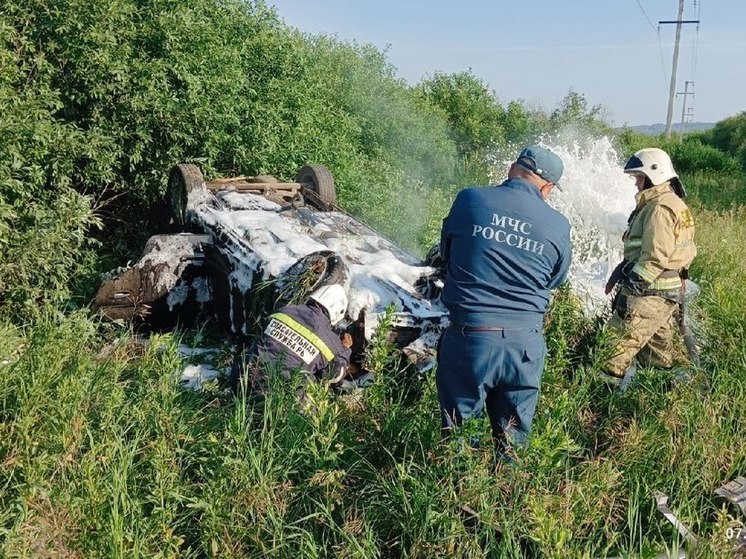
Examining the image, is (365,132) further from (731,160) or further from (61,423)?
(731,160)

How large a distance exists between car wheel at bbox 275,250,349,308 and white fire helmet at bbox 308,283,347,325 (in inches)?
3.0

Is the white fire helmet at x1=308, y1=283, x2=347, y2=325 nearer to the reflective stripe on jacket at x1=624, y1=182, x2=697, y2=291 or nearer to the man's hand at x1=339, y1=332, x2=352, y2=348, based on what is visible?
the man's hand at x1=339, y1=332, x2=352, y2=348

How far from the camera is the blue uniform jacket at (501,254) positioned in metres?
3.70

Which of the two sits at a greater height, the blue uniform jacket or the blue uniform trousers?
the blue uniform jacket

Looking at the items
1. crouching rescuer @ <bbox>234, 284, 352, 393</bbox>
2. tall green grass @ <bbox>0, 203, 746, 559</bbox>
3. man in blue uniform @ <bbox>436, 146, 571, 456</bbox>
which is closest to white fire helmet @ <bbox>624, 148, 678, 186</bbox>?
tall green grass @ <bbox>0, 203, 746, 559</bbox>

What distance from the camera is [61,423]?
3461 mm

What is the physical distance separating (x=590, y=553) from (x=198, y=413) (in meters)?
2.09

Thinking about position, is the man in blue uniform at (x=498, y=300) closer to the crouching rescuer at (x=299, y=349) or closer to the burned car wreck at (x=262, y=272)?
the crouching rescuer at (x=299, y=349)

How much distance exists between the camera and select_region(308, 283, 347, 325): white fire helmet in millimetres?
4672

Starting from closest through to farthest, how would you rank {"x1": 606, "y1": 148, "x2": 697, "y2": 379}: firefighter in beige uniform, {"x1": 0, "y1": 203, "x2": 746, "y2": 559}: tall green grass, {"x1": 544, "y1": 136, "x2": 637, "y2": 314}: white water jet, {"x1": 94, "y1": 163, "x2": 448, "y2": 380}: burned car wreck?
{"x1": 0, "y1": 203, "x2": 746, "y2": 559}: tall green grass → {"x1": 94, "y1": 163, "x2": 448, "y2": 380}: burned car wreck → {"x1": 606, "y1": 148, "x2": 697, "y2": 379}: firefighter in beige uniform → {"x1": 544, "y1": 136, "x2": 637, "y2": 314}: white water jet

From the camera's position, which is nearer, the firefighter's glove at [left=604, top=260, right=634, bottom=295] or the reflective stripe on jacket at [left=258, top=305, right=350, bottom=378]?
the reflective stripe on jacket at [left=258, top=305, right=350, bottom=378]

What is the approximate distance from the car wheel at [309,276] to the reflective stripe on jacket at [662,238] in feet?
6.73

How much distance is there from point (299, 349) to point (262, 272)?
1.36m

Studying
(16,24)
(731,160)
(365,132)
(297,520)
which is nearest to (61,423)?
(297,520)
